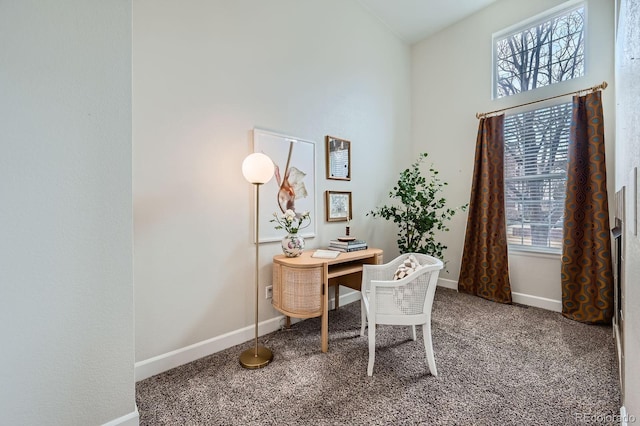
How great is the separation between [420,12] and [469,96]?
4.03 feet

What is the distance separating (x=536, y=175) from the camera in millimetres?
3111

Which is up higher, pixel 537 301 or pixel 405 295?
pixel 405 295

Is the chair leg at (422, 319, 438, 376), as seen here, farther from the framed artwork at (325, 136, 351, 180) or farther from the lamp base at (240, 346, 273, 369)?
the framed artwork at (325, 136, 351, 180)

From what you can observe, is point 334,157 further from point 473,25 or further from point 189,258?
point 473,25

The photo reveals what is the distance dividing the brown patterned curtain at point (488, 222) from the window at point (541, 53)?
53 cm

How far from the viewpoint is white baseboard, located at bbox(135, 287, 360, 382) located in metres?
1.82

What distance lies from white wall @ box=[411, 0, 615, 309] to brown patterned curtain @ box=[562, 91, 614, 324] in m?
0.15

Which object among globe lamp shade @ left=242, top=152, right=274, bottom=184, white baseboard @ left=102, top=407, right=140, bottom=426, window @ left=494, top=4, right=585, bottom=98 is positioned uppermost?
window @ left=494, top=4, right=585, bottom=98

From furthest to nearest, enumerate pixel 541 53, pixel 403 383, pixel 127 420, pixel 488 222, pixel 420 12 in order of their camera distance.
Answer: pixel 420 12
pixel 488 222
pixel 541 53
pixel 403 383
pixel 127 420

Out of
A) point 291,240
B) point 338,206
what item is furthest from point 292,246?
point 338,206

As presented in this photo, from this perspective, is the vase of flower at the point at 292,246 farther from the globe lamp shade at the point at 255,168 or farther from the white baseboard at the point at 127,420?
the white baseboard at the point at 127,420

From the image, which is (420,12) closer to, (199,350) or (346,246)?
(346,246)

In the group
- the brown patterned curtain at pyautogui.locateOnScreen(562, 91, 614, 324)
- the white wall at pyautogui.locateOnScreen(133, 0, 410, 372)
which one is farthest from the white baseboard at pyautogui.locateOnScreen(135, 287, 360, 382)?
the brown patterned curtain at pyautogui.locateOnScreen(562, 91, 614, 324)

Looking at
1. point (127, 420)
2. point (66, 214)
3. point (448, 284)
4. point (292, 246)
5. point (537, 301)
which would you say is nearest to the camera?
point (66, 214)
